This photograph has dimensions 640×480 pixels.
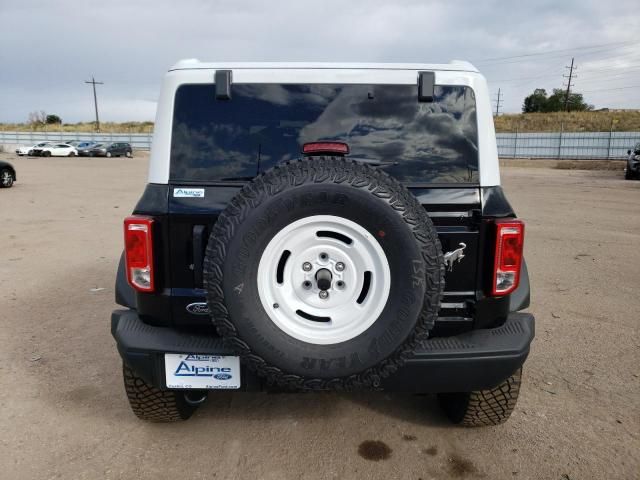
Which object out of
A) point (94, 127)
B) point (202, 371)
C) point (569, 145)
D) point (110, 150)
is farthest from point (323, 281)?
point (94, 127)

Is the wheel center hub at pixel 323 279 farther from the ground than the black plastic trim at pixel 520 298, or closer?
farther from the ground

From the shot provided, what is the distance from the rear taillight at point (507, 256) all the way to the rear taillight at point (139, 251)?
5.47 feet

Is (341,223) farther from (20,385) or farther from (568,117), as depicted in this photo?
(568,117)

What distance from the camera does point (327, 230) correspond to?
6.97ft

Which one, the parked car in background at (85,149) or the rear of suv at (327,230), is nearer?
the rear of suv at (327,230)

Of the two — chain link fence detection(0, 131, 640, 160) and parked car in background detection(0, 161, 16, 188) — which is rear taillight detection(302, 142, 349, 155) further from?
chain link fence detection(0, 131, 640, 160)

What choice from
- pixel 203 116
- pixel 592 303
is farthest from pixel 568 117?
pixel 203 116

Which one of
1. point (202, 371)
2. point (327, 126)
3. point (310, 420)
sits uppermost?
point (327, 126)

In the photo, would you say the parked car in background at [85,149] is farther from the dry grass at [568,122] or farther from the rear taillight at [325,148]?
the rear taillight at [325,148]

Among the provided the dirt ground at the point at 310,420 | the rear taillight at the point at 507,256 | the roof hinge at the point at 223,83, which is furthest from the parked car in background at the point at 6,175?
the rear taillight at the point at 507,256

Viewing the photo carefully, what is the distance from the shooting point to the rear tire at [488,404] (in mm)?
2736

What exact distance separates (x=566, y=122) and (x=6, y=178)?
163ft

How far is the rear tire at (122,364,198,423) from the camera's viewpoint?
8.98 feet

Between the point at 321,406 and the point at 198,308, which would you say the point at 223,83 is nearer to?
the point at 198,308
